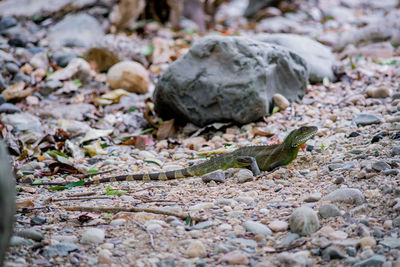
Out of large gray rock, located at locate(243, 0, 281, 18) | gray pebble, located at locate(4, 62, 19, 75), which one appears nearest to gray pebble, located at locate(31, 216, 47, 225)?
gray pebble, located at locate(4, 62, 19, 75)

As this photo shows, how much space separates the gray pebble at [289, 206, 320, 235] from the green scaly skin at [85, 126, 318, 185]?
143cm

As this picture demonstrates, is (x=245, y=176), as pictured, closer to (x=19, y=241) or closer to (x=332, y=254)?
(x=332, y=254)

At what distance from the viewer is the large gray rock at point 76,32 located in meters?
8.97

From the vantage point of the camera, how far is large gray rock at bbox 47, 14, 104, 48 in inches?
353

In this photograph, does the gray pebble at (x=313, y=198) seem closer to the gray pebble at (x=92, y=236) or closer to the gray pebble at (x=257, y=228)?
the gray pebble at (x=257, y=228)

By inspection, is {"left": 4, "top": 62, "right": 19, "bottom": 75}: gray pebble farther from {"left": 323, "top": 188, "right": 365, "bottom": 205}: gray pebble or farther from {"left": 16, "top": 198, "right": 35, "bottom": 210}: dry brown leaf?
{"left": 323, "top": 188, "right": 365, "bottom": 205}: gray pebble

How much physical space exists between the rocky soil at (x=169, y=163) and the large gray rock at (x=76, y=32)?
4 cm

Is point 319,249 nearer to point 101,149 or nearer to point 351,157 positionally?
point 351,157

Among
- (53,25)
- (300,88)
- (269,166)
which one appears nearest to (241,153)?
(269,166)

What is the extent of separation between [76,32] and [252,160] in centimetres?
663

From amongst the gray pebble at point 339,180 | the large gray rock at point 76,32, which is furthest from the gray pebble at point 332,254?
the large gray rock at point 76,32

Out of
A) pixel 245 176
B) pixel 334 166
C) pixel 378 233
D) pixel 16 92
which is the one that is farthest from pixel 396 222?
pixel 16 92

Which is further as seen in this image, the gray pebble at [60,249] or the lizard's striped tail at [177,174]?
the lizard's striped tail at [177,174]

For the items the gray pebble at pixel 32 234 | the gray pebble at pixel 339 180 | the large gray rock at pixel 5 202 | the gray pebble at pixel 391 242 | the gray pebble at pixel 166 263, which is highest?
the large gray rock at pixel 5 202
